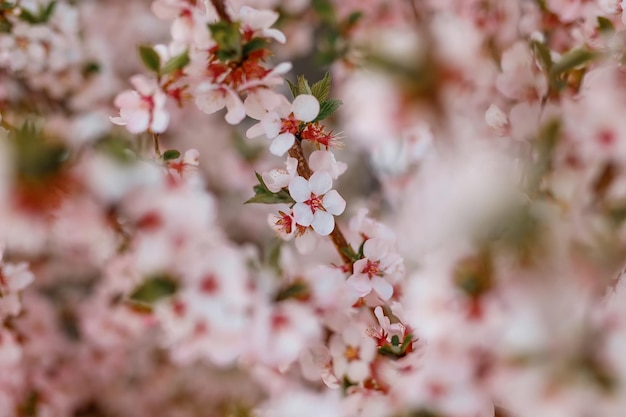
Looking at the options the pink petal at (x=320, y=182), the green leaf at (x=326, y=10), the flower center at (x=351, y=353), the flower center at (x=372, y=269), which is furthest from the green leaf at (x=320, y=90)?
the green leaf at (x=326, y=10)

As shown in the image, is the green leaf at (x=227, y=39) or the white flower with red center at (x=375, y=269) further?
the white flower with red center at (x=375, y=269)

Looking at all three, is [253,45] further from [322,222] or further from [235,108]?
[322,222]

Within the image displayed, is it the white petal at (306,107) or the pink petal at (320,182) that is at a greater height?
the white petal at (306,107)

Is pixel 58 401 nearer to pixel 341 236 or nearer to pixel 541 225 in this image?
pixel 341 236

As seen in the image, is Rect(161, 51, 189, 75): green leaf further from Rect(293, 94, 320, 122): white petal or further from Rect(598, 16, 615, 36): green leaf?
Rect(598, 16, 615, 36): green leaf

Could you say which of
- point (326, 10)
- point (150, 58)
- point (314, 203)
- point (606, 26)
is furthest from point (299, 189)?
point (326, 10)

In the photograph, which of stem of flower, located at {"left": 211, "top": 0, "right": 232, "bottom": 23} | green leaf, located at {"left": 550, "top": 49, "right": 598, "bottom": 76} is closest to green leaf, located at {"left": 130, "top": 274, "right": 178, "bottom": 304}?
stem of flower, located at {"left": 211, "top": 0, "right": 232, "bottom": 23}

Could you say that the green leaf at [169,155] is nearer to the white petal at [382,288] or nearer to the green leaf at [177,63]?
the green leaf at [177,63]
